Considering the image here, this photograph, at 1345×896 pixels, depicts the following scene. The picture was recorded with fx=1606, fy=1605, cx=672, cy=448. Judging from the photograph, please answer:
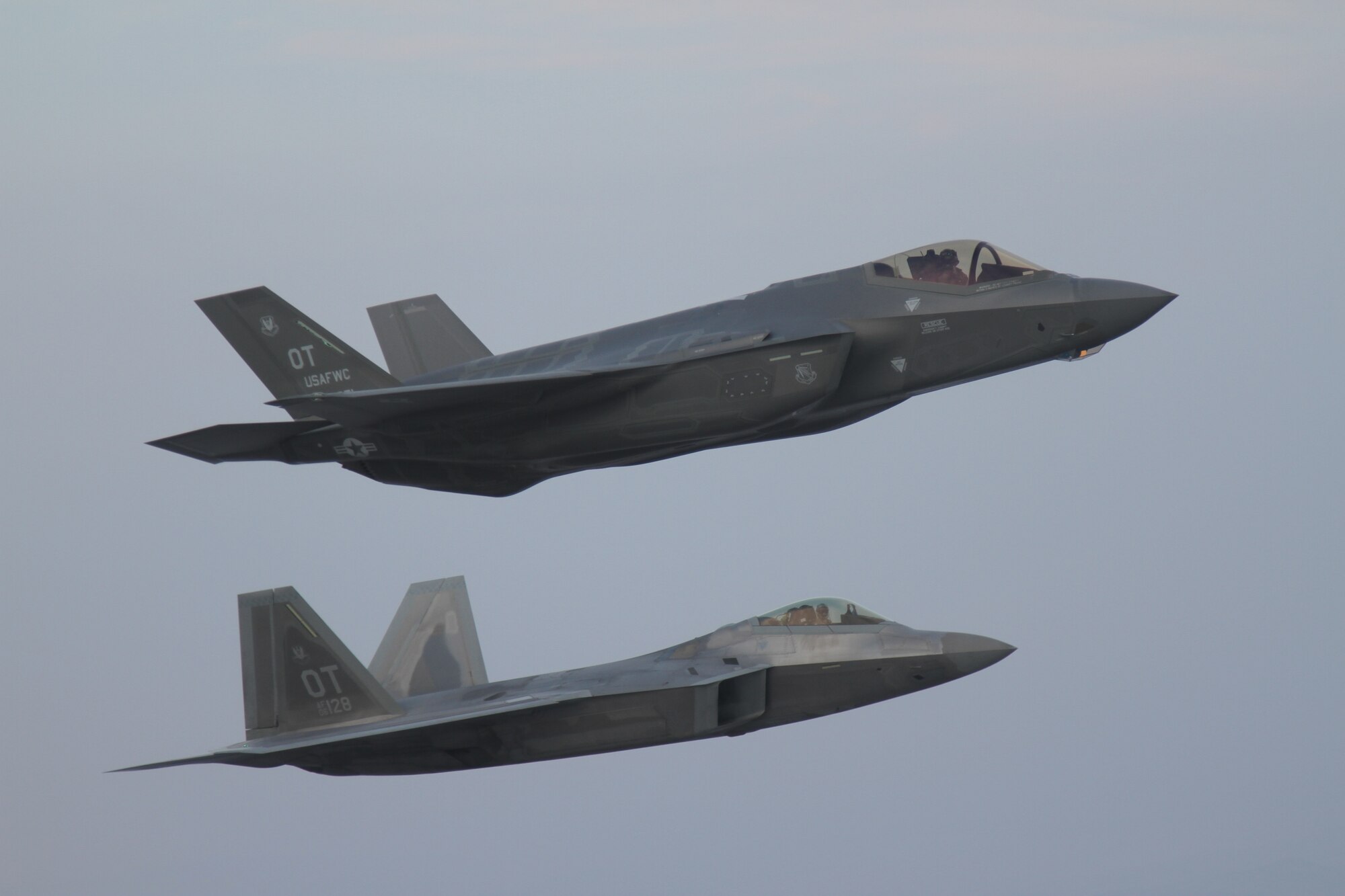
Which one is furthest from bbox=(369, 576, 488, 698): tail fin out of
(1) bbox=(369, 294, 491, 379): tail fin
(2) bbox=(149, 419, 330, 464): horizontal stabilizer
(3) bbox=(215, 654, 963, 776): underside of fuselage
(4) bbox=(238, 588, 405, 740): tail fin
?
(2) bbox=(149, 419, 330, 464): horizontal stabilizer

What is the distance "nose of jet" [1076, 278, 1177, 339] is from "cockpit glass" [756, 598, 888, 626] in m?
5.48

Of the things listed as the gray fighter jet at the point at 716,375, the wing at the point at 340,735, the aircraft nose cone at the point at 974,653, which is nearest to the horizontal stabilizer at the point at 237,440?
the gray fighter jet at the point at 716,375

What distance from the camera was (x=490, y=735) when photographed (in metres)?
24.3

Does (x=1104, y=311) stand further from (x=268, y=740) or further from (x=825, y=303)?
(x=268, y=740)

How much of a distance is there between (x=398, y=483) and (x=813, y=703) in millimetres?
7202

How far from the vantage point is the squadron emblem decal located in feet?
72.7

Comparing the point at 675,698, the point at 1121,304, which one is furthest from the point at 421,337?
the point at 1121,304

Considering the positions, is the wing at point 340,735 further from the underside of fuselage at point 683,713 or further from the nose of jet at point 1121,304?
the nose of jet at point 1121,304

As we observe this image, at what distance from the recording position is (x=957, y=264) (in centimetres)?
2305

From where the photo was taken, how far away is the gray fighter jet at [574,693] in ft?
77.3

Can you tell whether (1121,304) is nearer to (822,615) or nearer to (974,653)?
(974,653)

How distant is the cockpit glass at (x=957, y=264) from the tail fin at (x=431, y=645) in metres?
10.8

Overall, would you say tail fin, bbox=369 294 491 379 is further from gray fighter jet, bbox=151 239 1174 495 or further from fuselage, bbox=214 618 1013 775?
fuselage, bbox=214 618 1013 775

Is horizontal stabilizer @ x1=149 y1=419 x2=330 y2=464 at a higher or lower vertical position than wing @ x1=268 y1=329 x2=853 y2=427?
lower
